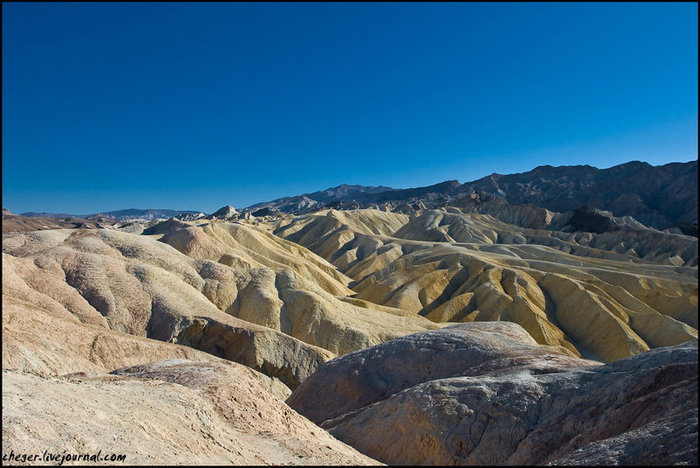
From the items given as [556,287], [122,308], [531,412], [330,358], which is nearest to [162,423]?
[531,412]

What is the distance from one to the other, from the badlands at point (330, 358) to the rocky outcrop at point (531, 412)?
7 centimetres

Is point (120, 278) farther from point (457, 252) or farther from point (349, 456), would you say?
point (457, 252)

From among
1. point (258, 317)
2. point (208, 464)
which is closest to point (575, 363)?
point (208, 464)

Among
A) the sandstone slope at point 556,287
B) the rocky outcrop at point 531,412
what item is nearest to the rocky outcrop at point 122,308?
the rocky outcrop at point 531,412

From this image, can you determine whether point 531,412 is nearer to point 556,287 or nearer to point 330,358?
point 330,358

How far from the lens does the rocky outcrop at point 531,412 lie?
13164mm

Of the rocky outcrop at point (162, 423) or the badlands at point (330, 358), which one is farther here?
the badlands at point (330, 358)

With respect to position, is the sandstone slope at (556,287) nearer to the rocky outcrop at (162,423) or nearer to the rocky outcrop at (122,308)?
the rocky outcrop at (122,308)

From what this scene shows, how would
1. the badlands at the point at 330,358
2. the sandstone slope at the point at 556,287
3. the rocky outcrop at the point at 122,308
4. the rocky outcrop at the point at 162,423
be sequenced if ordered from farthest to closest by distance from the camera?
the sandstone slope at the point at 556,287 → the rocky outcrop at the point at 122,308 → the badlands at the point at 330,358 → the rocky outcrop at the point at 162,423

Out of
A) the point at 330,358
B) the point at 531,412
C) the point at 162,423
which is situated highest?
the point at 162,423

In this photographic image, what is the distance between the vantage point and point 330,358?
1501 inches

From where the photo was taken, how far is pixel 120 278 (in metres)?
41.1

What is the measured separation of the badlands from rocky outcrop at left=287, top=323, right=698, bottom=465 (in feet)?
0.24

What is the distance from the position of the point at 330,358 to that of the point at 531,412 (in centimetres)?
2245
